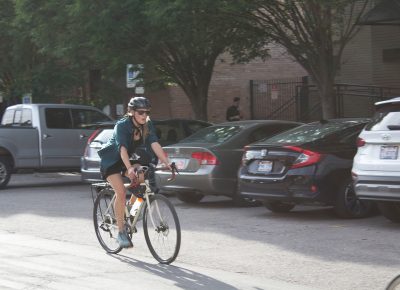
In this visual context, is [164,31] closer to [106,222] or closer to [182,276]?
[106,222]

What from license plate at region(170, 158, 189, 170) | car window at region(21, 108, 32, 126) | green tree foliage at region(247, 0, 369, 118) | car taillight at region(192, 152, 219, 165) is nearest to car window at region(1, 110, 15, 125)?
car window at region(21, 108, 32, 126)

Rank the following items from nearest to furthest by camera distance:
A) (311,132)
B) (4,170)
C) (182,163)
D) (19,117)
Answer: (311,132)
(182,163)
(4,170)
(19,117)

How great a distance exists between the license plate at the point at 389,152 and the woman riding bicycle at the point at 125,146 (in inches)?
122

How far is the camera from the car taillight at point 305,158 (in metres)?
11.2

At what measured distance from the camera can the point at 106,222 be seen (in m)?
9.25

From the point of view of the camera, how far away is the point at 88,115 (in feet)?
63.0

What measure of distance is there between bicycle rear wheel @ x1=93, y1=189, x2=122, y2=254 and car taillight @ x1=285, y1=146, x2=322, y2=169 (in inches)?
127

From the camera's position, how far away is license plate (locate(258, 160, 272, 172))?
11584mm

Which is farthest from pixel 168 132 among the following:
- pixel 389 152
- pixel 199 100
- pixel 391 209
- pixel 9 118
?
pixel 389 152

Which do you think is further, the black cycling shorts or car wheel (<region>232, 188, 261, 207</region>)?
car wheel (<region>232, 188, 261, 207</region>)

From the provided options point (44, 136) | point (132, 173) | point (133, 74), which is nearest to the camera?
point (132, 173)

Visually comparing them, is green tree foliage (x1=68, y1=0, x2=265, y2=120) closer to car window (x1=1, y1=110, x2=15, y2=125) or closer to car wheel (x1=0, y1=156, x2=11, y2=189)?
car window (x1=1, y1=110, x2=15, y2=125)

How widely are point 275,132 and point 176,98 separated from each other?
67.2 feet

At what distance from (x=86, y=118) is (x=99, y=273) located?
11.7m
